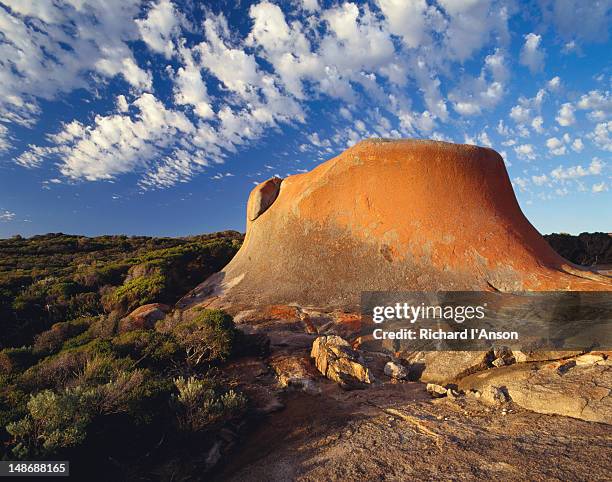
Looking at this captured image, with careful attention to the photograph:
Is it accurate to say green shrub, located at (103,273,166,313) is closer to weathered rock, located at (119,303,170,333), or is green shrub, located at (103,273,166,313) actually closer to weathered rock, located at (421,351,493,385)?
weathered rock, located at (119,303,170,333)

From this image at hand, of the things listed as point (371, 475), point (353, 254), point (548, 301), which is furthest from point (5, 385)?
point (548, 301)

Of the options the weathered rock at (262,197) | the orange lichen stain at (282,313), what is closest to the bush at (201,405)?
the orange lichen stain at (282,313)

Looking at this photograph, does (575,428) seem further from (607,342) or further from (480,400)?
(607,342)

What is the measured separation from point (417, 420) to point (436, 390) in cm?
121

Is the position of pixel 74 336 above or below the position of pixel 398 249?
below

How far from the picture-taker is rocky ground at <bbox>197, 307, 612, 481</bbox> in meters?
3.51

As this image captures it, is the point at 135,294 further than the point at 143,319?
Yes

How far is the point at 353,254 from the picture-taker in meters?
11.6

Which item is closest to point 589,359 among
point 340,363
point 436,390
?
point 436,390

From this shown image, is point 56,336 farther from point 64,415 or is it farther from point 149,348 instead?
point 64,415

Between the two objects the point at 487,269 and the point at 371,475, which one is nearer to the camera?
the point at 371,475

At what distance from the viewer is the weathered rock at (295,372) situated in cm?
579

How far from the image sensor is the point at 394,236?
456 inches

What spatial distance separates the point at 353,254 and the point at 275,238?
3.24 metres
